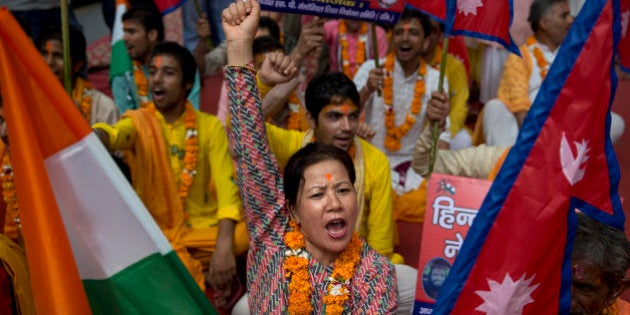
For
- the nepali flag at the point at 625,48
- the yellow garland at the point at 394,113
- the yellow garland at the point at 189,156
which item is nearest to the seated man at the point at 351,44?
the yellow garland at the point at 394,113

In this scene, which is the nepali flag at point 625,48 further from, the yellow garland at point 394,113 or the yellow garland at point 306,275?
the yellow garland at point 394,113

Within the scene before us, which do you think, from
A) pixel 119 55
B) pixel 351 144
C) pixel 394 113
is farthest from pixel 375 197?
pixel 119 55

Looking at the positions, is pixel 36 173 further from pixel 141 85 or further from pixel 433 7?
pixel 141 85

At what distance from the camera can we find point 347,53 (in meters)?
5.44

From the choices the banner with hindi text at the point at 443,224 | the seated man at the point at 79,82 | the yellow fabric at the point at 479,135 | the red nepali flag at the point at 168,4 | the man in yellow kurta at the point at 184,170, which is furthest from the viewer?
the yellow fabric at the point at 479,135

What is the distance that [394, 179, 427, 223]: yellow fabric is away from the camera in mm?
4383

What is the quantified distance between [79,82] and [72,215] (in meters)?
2.55

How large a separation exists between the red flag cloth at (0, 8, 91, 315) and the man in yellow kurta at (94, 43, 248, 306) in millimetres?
1471

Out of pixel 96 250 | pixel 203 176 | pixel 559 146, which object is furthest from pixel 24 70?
pixel 203 176

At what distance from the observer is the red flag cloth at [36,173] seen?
183cm

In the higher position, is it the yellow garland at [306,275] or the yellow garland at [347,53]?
the yellow garland at [347,53]

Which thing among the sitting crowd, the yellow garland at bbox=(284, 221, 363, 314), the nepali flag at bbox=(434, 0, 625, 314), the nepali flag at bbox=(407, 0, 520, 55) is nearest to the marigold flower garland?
the sitting crowd

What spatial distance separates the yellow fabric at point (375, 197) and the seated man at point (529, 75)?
1.48m

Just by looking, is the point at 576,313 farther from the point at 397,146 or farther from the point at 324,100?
the point at 397,146
